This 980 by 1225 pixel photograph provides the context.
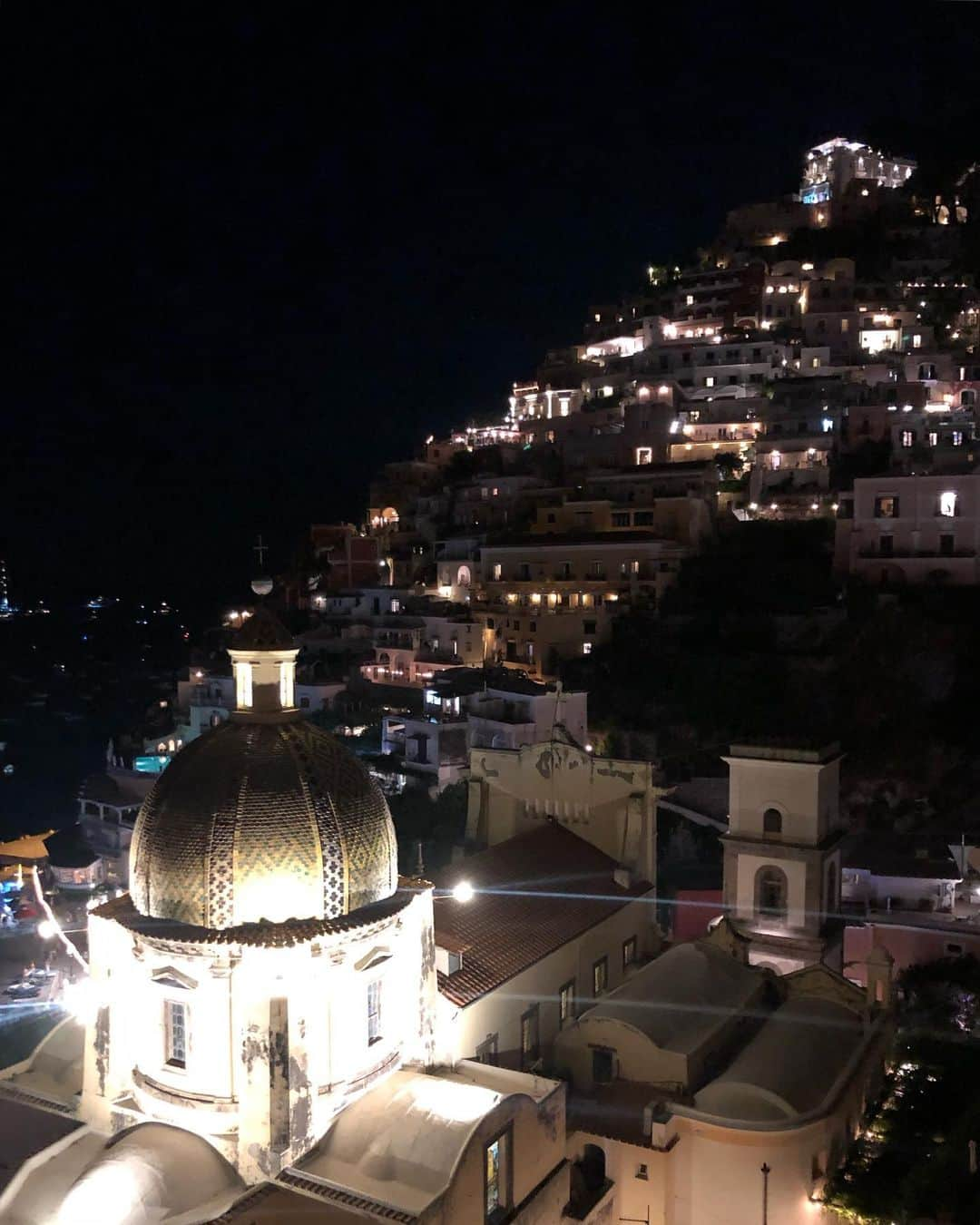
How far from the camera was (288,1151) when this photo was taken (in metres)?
11.3

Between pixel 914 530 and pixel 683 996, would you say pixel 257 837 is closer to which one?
pixel 683 996

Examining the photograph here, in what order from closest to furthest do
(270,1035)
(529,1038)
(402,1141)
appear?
(270,1035) → (402,1141) → (529,1038)

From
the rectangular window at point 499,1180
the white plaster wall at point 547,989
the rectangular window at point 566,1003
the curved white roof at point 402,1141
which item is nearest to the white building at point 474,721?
the white plaster wall at point 547,989

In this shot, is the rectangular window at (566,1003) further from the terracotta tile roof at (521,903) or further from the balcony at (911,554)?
the balcony at (911,554)

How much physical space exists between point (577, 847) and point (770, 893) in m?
5.84

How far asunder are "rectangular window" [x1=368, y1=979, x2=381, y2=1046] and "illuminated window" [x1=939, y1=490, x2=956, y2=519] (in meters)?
37.9

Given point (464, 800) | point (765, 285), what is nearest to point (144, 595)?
point (765, 285)

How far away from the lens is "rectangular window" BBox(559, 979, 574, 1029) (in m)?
17.4

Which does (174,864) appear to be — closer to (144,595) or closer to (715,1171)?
(715,1171)

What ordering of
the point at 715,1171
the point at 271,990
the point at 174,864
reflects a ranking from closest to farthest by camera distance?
1. the point at 271,990
2. the point at 174,864
3. the point at 715,1171

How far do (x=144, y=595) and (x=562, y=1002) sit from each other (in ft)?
451

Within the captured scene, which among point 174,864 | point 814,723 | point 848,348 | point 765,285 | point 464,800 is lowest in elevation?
point 464,800

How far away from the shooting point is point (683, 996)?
1688 cm

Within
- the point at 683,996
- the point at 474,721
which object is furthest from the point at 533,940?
the point at 474,721
